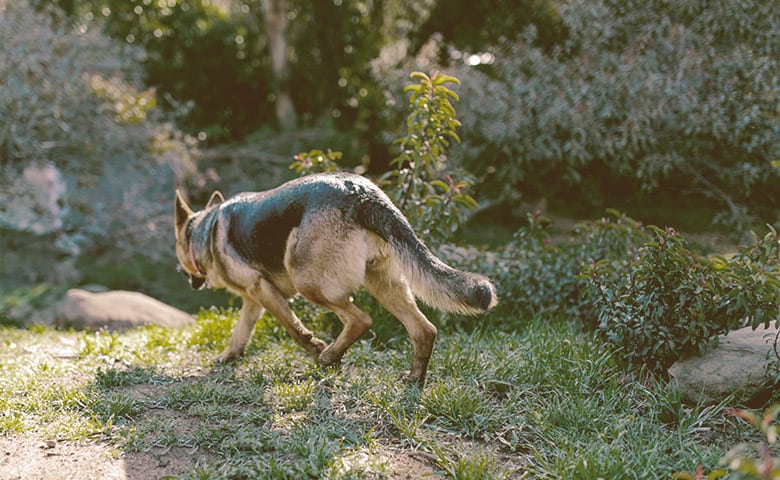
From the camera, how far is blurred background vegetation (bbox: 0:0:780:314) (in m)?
8.27

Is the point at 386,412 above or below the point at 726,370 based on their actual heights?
below

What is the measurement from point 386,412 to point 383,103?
36.0 ft

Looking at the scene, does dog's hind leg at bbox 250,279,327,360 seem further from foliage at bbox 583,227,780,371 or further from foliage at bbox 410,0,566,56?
foliage at bbox 410,0,566,56

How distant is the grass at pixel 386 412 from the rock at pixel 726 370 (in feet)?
0.42

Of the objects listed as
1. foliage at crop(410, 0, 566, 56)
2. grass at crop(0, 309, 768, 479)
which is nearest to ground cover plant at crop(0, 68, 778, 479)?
grass at crop(0, 309, 768, 479)

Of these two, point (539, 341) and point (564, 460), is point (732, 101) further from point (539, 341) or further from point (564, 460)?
point (564, 460)

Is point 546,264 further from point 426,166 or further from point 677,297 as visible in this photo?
point 677,297

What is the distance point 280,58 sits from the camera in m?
15.4

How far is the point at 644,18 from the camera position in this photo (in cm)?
910

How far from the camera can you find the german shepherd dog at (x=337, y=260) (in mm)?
4105

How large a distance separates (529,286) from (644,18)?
16.6ft

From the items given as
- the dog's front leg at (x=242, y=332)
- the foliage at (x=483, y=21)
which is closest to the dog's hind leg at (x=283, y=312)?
the dog's front leg at (x=242, y=332)

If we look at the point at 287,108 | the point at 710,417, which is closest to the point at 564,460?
the point at 710,417

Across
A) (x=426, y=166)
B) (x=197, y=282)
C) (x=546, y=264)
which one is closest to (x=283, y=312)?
(x=197, y=282)
